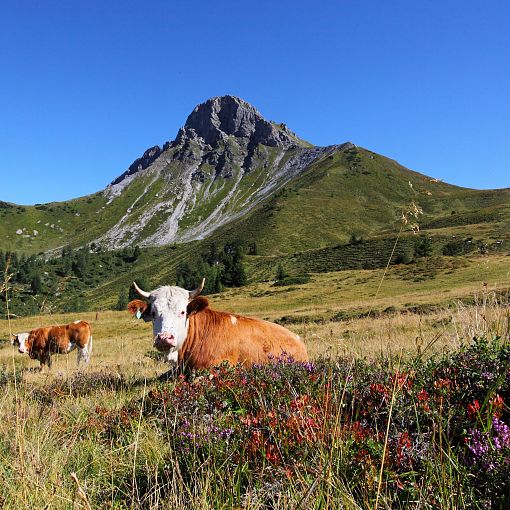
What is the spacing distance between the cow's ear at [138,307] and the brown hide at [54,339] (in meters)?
10.4

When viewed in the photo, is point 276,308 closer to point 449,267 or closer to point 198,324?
point 449,267

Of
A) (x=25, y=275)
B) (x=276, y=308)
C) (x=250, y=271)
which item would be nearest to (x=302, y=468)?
(x=276, y=308)

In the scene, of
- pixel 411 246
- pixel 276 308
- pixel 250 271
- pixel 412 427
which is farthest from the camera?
pixel 250 271

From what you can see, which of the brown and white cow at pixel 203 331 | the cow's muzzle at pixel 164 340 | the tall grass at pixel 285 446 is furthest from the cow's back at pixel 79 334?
the tall grass at pixel 285 446

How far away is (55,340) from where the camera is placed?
54.2ft

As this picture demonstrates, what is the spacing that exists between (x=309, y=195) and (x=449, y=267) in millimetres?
126510

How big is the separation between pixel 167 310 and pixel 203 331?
41.2 inches

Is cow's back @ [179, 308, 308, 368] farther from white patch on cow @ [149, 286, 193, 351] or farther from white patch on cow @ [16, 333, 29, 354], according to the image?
white patch on cow @ [16, 333, 29, 354]

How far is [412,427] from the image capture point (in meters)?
3.13

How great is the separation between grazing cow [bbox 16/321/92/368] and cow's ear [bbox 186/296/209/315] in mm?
10677

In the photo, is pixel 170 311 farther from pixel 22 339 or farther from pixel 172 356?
pixel 22 339

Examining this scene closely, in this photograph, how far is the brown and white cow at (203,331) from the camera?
7.14 m

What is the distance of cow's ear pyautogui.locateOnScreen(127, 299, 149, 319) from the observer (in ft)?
23.9

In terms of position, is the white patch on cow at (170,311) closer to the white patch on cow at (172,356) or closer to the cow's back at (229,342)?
the white patch on cow at (172,356)
